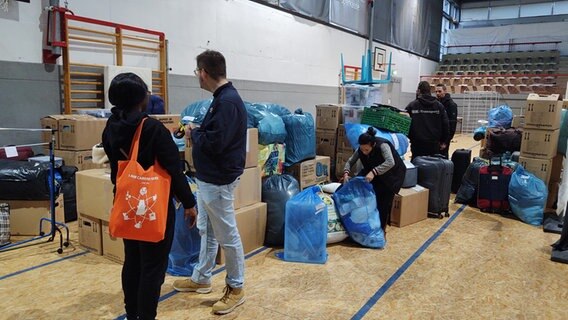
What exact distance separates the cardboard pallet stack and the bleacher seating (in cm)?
1116

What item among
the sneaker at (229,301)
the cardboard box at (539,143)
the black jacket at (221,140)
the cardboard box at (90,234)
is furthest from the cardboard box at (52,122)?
the cardboard box at (539,143)

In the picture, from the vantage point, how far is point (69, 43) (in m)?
4.48

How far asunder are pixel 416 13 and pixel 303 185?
10716mm

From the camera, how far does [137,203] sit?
1688 mm

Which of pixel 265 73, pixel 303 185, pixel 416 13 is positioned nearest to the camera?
pixel 303 185

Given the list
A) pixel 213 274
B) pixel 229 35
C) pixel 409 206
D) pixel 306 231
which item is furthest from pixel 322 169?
pixel 229 35

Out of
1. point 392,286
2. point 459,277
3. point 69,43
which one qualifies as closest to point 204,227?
point 392,286

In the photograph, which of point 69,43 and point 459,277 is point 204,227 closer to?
A: point 459,277

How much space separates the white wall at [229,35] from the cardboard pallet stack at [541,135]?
4128mm

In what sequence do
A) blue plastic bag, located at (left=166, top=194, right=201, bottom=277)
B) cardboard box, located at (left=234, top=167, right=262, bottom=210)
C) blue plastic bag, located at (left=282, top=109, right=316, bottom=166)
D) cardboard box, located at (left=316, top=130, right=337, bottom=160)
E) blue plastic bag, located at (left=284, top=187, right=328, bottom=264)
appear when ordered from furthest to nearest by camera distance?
cardboard box, located at (left=316, top=130, right=337, bottom=160) → blue plastic bag, located at (left=282, top=109, right=316, bottom=166) → cardboard box, located at (left=234, top=167, right=262, bottom=210) → blue plastic bag, located at (left=284, top=187, right=328, bottom=264) → blue plastic bag, located at (left=166, top=194, right=201, bottom=277)

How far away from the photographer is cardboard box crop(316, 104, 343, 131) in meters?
5.28

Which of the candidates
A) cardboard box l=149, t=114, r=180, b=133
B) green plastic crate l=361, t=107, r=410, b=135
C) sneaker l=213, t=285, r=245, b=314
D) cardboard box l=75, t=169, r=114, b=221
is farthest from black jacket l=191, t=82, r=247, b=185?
green plastic crate l=361, t=107, r=410, b=135

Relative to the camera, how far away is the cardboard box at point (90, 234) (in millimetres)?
3115

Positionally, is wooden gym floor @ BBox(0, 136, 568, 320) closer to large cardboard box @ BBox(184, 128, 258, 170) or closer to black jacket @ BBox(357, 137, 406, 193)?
black jacket @ BBox(357, 137, 406, 193)
